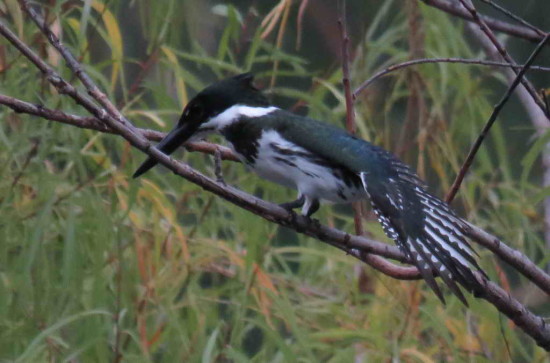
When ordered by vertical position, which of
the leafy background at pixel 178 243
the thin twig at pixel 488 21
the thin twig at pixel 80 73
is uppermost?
the thin twig at pixel 488 21

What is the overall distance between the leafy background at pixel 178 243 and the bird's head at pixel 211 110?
0.25 feet

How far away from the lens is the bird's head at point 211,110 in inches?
74.2

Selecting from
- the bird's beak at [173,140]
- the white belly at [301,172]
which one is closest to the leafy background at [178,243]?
the bird's beak at [173,140]

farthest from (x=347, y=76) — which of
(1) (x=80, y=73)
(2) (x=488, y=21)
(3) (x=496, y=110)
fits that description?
(2) (x=488, y=21)

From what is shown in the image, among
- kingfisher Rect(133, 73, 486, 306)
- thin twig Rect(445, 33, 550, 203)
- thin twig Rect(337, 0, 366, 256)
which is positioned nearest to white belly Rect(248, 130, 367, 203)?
kingfisher Rect(133, 73, 486, 306)

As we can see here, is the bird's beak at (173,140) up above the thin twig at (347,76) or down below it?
below

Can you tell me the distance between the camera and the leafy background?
1.90m

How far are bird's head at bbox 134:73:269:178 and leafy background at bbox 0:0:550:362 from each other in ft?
0.25

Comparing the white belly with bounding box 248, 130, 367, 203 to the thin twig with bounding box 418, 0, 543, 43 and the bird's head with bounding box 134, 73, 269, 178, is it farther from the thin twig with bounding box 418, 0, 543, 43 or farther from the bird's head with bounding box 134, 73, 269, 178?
the thin twig with bounding box 418, 0, 543, 43

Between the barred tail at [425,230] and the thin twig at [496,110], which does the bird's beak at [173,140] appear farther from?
the thin twig at [496,110]

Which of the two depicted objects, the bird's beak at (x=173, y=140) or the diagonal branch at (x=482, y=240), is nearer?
the diagonal branch at (x=482, y=240)

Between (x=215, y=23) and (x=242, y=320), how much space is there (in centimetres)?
171

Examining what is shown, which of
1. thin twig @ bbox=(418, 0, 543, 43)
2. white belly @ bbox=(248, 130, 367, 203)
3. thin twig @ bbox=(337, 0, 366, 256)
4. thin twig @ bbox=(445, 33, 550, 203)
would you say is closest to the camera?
thin twig @ bbox=(445, 33, 550, 203)

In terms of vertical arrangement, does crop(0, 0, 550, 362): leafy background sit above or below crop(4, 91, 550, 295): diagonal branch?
below
